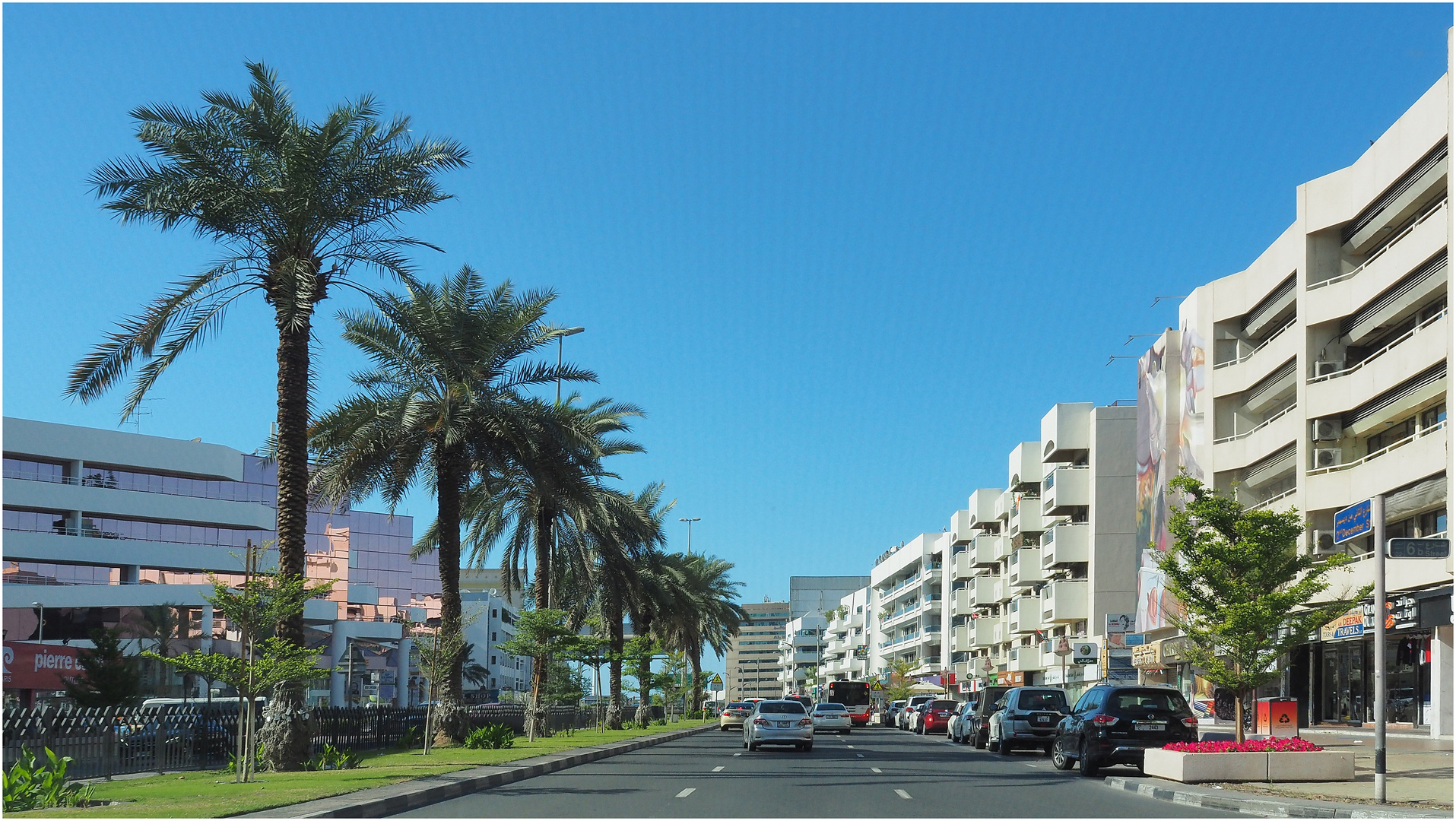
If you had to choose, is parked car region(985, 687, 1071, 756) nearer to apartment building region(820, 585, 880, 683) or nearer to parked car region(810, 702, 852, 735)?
parked car region(810, 702, 852, 735)

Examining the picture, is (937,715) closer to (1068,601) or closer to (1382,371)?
(1068,601)

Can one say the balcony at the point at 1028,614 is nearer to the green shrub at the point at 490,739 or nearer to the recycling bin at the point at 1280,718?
the green shrub at the point at 490,739

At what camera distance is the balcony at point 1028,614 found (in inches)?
3216

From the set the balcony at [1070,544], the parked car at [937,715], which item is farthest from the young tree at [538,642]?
the balcony at [1070,544]

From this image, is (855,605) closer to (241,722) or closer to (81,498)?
(81,498)

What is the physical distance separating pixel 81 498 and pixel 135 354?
4899cm

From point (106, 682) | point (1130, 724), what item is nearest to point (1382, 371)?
point (1130, 724)

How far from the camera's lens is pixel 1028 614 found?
82.2 metres

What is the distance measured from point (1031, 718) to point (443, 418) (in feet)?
52.5

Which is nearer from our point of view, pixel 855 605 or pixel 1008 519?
pixel 1008 519

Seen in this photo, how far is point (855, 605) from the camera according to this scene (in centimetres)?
16400

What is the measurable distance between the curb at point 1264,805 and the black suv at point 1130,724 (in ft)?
10.1

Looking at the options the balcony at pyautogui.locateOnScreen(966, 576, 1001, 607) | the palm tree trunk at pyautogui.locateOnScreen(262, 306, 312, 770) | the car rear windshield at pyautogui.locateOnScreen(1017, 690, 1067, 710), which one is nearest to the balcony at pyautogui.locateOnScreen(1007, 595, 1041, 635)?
the balcony at pyautogui.locateOnScreen(966, 576, 1001, 607)

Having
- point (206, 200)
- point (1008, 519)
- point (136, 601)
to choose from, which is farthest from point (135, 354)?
point (1008, 519)
